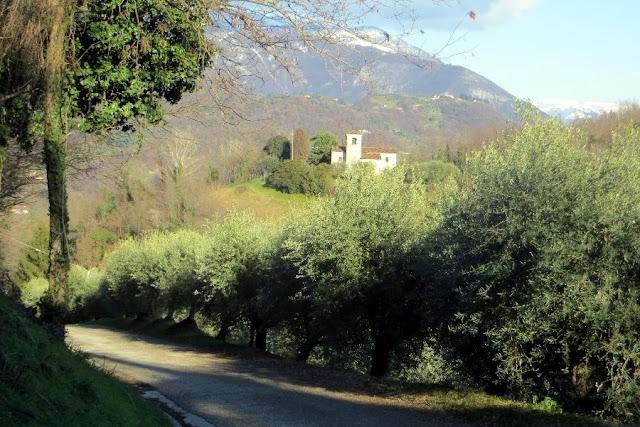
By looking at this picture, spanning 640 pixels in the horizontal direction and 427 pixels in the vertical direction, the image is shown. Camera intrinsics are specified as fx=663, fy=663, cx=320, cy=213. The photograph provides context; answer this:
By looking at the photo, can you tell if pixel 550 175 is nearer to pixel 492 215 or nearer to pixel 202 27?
pixel 492 215

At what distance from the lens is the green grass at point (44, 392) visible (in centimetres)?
513

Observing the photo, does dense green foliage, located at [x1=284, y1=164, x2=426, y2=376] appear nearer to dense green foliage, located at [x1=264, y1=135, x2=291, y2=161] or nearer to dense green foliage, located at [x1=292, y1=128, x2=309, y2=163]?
dense green foliage, located at [x1=292, y1=128, x2=309, y2=163]

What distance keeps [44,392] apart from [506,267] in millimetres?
8931

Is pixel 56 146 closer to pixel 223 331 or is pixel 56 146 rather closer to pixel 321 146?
pixel 223 331

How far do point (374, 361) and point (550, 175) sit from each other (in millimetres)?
10320

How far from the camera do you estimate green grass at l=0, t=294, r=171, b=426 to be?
16.8ft

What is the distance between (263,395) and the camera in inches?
593

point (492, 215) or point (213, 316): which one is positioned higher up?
point (492, 215)

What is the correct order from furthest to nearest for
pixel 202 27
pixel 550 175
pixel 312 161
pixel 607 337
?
pixel 312 161
pixel 550 175
pixel 607 337
pixel 202 27

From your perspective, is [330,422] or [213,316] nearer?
[330,422]

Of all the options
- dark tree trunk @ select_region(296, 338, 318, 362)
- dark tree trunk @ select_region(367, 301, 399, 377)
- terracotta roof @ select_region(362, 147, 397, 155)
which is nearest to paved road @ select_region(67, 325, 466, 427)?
dark tree trunk @ select_region(367, 301, 399, 377)

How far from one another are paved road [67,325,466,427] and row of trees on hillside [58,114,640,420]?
2189mm

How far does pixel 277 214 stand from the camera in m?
97.2

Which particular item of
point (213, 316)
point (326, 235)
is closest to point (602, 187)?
point (326, 235)
